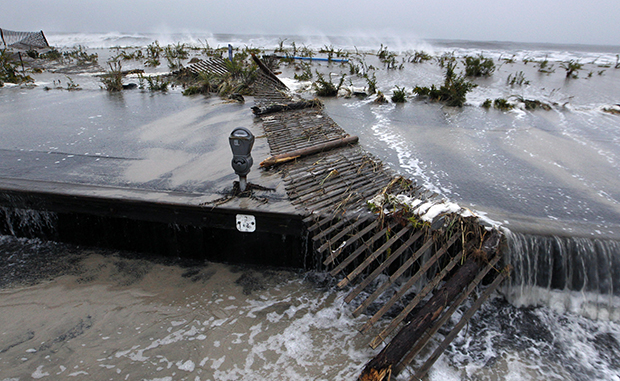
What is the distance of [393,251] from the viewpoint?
4.26m

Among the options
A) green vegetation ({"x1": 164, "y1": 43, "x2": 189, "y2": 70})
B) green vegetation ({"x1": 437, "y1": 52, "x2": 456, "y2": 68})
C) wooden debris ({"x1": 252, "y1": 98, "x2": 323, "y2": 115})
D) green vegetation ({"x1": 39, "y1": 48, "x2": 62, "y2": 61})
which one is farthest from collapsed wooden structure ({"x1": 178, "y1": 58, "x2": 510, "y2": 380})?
green vegetation ({"x1": 39, "y1": 48, "x2": 62, "y2": 61})

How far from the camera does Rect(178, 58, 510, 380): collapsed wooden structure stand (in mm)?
3172

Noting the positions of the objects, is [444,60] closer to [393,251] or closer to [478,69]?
[478,69]

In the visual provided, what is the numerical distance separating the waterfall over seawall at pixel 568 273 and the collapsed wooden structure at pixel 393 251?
32cm

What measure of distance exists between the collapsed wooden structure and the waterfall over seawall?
0.32 m

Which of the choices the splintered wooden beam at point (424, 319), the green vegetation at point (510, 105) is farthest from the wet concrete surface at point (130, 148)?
the green vegetation at point (510, 105)

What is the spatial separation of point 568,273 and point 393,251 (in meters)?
2.05

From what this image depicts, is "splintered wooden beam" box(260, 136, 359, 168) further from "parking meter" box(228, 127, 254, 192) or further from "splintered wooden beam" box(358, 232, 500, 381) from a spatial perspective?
"splintered wooden beam" box(358, 232, 500, 381)

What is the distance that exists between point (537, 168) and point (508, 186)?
1.33 meters

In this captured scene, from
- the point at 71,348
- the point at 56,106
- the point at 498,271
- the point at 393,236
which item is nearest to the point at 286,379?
the point at 393,236

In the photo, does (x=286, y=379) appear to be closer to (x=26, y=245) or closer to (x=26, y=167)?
(x=26, y=245)

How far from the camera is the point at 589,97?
42.5ft

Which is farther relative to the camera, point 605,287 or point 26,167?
point 26,167

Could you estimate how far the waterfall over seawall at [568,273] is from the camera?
13.0 ft
